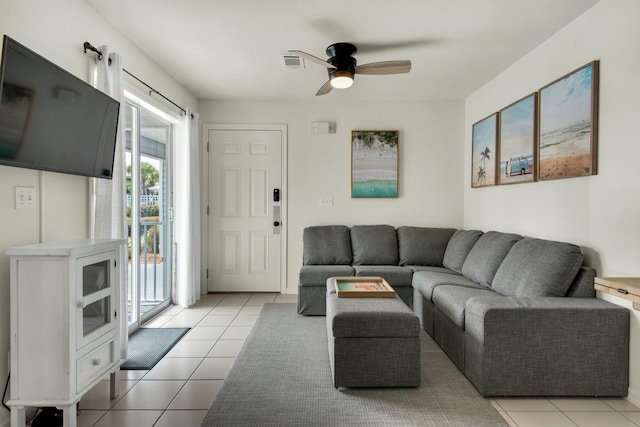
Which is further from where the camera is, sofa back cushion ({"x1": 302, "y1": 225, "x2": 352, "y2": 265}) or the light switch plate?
sofa back cushion ({"x1": 302, "y1": 225, "x2": 352, "y2": 265})

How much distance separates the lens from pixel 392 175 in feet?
15.0

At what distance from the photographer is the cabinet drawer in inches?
70.4

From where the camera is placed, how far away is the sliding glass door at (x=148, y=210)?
3.25m

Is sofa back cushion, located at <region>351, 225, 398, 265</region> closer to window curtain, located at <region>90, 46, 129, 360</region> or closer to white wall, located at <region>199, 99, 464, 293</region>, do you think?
white wall, located at <region>199, 99, 464, 293</region>

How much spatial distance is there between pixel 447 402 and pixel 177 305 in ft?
10.3

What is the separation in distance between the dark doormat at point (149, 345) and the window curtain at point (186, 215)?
750mm

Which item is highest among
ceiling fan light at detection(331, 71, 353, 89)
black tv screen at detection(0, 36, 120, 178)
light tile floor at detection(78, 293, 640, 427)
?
ceiling fan light at detection(331, 71, 353, 89)

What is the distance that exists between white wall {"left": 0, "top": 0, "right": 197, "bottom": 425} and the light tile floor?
50 centimetres

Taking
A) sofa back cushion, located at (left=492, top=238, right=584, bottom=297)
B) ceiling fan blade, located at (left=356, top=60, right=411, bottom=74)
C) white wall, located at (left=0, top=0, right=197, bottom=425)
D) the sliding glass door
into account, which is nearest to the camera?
white wall, located at (left=0, top=0, right=197, bottom=425)

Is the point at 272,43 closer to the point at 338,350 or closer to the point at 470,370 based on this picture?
the point at 338,350

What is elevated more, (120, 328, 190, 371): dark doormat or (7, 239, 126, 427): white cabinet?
(7, 239, 126, 427): white cabinet

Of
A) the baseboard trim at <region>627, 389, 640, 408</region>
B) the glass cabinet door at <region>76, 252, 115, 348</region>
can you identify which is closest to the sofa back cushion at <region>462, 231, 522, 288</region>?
the baseboard trim at <region>627, 389, 640, 408</region>

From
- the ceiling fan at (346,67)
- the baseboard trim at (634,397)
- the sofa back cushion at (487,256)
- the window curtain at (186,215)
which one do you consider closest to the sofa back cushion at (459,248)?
the sofa back cushion at (487,256)

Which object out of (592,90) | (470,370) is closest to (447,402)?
(470,370)
